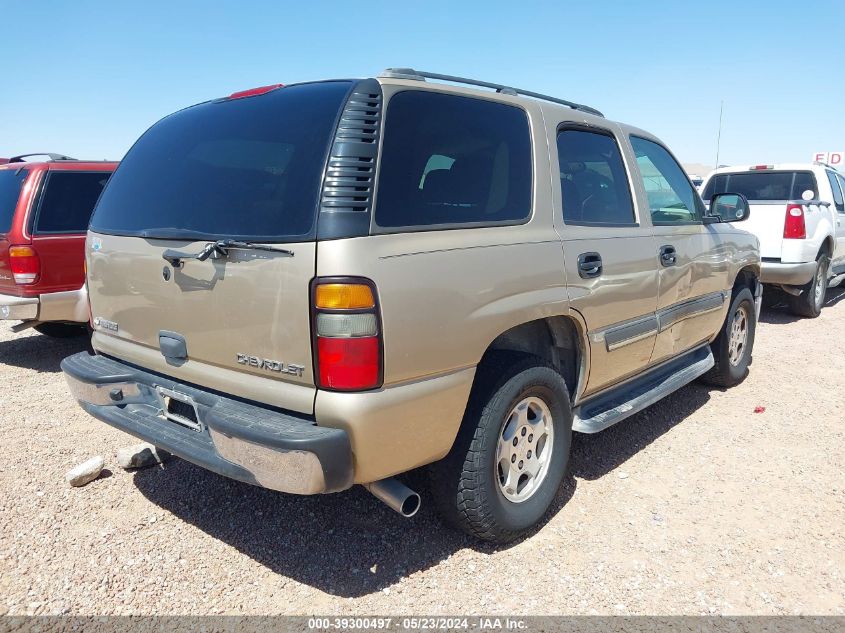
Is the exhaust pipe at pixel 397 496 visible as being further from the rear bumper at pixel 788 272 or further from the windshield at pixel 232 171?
the rear bumper at pixel 788 272

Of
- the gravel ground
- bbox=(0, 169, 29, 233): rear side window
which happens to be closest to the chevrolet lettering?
the gravel ground

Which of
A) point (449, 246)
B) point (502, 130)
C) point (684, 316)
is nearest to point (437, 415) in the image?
point (449, 246)

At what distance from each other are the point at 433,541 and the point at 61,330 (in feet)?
18.7

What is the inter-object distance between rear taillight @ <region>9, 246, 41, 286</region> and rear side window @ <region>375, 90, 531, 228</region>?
4472mm

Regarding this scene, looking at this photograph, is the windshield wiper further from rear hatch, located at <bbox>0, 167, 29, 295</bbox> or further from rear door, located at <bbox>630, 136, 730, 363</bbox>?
rear hatch, located at <bbox>0, 167, 29, 295</bbox>

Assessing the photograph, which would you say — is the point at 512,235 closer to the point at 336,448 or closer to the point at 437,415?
the point at 437,415

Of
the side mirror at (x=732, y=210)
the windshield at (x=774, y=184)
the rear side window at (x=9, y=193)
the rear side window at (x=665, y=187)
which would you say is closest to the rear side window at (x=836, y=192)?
the windshield at (x=774, y=184)

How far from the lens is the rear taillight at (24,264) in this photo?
17.9 feet

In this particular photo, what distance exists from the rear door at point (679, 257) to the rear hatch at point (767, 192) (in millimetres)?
3598

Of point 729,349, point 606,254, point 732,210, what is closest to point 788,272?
point 729,349

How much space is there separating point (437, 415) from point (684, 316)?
2.36m

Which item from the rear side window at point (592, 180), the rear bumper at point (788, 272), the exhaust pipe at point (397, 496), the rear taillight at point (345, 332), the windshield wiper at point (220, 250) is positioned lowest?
the rear bumper at point (788, 272)

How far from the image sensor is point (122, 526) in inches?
119

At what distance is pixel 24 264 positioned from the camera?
215 inches
